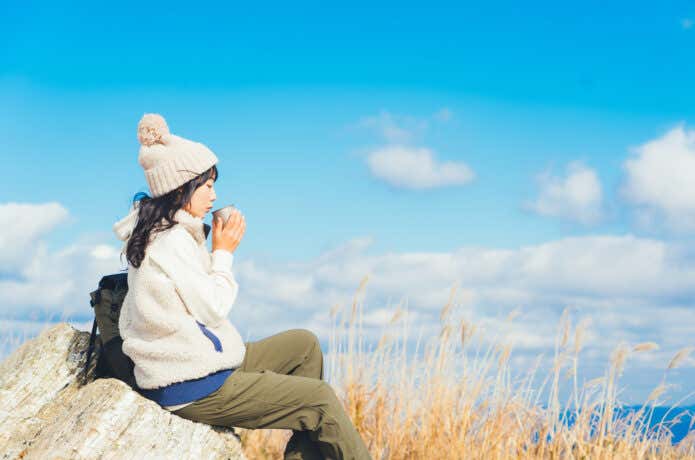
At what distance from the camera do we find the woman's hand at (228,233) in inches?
136

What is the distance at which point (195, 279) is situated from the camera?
3.21 metres

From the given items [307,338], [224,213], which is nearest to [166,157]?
[224,213]

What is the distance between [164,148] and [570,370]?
10.0ft

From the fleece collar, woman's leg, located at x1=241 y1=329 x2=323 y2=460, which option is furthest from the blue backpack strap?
woman's leg, located at x1=241 y1=329 x2=323 y2=460

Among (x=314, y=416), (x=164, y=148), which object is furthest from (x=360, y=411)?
(x=164, y=148)

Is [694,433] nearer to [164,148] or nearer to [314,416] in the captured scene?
[314,416]

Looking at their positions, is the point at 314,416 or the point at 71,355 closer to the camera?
the point at 314,416

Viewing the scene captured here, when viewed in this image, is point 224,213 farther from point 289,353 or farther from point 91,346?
point 91,346

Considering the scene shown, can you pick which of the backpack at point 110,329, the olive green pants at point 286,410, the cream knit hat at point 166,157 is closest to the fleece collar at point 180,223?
the cream knit hat at point 166,157

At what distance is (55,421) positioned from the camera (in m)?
3.51

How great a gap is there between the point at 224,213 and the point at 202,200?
0.13 meters

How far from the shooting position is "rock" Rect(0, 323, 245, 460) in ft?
10.6

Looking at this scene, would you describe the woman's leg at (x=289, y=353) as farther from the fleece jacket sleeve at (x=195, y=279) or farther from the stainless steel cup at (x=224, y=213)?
→ the stainless steel cup at (x=224, y=213)

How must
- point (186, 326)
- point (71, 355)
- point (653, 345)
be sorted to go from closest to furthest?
point (186, 326)
point (71, 355)
point (653, 345)
